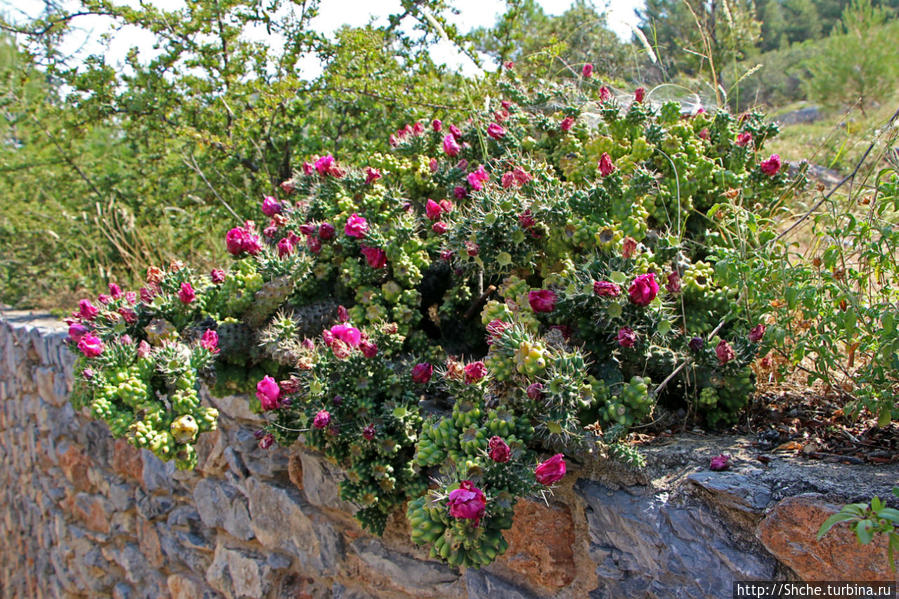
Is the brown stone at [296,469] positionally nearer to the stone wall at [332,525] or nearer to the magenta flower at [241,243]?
the stone wall at [332,525]

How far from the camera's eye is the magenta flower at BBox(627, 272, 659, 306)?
1.58 meters

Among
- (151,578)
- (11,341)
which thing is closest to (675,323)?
(151,578)

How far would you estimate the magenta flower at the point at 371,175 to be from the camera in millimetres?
2398

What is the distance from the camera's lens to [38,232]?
5.57 meters

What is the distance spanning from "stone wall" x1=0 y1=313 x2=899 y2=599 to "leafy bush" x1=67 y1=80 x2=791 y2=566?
16 cm

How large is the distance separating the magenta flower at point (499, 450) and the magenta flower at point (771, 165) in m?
1.48

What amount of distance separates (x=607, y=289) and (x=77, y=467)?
358 centimetres

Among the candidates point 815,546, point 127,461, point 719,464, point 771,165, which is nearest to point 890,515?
point 815,546

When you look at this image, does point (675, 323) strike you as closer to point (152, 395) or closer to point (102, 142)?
point (152, 395)

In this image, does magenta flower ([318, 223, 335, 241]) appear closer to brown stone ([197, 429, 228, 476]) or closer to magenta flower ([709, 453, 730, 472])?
brown stone ([197, 429, 228, 476])

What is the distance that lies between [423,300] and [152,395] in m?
0.97

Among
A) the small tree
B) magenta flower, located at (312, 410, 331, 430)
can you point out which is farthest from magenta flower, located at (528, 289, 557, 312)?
the small tree

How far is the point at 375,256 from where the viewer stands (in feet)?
6.94

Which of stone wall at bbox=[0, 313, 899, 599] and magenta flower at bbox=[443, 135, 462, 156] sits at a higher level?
magenta flower at bbox=[443, 135, 462, 156]
